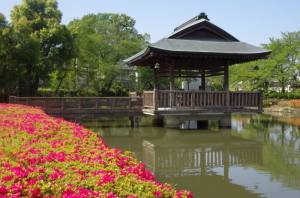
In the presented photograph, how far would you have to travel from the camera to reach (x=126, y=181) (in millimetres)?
3395

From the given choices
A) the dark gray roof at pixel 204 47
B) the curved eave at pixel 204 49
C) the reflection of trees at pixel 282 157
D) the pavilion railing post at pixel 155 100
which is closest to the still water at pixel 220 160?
the reflection of trees at pixel 282 157

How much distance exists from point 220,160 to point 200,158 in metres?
0.58

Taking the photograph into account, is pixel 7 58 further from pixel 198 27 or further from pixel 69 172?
pixel 69 172

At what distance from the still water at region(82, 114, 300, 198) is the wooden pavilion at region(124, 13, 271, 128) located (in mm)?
1351

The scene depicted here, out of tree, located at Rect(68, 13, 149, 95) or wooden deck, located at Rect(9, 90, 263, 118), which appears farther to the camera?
tree, located at Rect(68, 13, 149, 95)

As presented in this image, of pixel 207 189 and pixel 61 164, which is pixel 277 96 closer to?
pixel 207 189

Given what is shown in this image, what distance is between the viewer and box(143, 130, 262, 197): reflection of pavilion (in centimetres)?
582

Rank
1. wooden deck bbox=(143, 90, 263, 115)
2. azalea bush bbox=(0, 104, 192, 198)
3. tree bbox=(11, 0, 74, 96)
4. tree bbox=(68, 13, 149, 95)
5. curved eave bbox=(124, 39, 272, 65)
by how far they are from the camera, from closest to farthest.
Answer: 1. azalea bush bbox=(0, 104, 192, 198)
2. curved eave bbox=(124, 39, 272, 65)
3. wooden deck bbox=(143, 90, 263, 115)
4. tree bbox=(11, 0, 74, 96)
5. tree bbox=(68, 13, 149, 95)

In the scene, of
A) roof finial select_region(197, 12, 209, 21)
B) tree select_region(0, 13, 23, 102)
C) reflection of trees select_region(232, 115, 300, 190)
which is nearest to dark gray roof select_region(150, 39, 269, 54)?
roof finial select_region(197, 12, 209, 21)

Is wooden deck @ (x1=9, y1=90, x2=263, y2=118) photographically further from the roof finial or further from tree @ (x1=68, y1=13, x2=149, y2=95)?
tree @ (x1=68, y1=13, x2=149, y2=95)

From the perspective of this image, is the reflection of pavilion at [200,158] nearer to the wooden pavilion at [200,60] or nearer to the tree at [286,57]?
the wooden pavilion at [200,60]

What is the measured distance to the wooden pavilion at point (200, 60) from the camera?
12438mm

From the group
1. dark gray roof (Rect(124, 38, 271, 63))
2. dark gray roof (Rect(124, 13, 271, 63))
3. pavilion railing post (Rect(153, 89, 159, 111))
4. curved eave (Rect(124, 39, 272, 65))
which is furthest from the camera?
pavilion railing post (Rect(153, 89, 159, 111))

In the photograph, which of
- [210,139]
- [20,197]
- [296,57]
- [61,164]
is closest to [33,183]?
[20,197]
